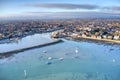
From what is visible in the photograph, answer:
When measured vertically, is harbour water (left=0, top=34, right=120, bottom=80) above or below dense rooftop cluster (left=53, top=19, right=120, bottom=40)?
above

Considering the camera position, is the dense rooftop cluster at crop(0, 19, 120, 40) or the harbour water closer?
the harbour water

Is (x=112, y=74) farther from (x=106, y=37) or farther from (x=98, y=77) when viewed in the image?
(x=106, y=37)

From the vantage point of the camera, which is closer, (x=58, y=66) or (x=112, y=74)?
(x=112, y=74)

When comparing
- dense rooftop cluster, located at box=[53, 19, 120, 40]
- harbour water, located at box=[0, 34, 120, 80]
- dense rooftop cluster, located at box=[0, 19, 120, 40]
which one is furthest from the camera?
dense rooftop cluster, located at box=[0, 19, 120, 40]

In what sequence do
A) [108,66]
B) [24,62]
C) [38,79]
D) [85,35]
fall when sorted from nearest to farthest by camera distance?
[38,79] → [108,66] → [24,62] → [85,35]

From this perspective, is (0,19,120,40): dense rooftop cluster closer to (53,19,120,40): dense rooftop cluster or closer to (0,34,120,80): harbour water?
(53,19,120,40): dense rooftop cluster

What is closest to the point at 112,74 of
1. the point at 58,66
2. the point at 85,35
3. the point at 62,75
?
the point at 62,75

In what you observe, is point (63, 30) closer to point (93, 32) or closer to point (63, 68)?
point (93, 32)

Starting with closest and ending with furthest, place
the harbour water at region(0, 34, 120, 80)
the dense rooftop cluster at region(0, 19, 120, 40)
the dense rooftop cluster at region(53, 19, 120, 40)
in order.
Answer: the harbour water at region(0, 34, 120, 80) → the dense rooftop cluster at region(53, 19, 120, 40) → the dense rooftop cluster at region(0, 19, 120, 40)

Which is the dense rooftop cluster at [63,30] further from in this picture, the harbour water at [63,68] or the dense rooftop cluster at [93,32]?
the harbour water at [63,68]

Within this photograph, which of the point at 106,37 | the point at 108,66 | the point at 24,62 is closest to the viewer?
the point at 108,66

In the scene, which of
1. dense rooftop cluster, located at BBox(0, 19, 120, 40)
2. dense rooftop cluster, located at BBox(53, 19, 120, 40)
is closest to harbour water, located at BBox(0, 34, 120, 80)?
dense rooftop cluster, located at BBox(0, 19, 120, 40)
